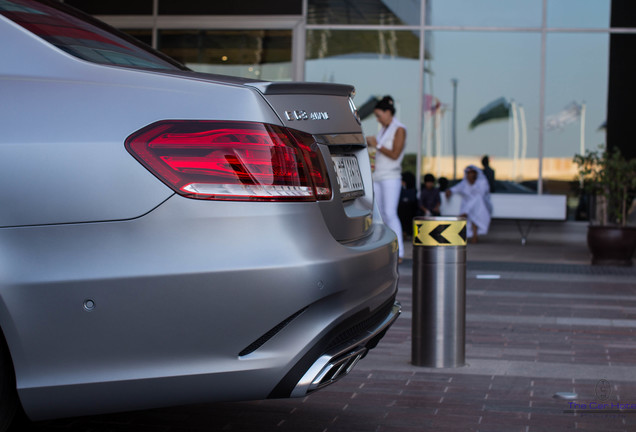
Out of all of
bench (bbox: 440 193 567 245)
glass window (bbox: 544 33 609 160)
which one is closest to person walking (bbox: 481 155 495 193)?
glass window (bbox: 544 33 609 160)

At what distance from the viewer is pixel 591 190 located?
12.3 m

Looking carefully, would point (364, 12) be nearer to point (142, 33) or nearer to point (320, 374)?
point (142, 33)

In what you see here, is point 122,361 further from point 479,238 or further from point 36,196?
point 479,238

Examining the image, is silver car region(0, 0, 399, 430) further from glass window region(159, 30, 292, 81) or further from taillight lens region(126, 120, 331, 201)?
glass window region(159, 30, 292, 81)

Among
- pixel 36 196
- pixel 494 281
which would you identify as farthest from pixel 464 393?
pixel 494 281

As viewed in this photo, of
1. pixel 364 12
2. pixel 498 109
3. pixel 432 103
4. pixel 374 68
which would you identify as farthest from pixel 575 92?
pixel 364 12

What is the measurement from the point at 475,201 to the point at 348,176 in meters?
12.8

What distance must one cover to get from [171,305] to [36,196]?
534 millimetres

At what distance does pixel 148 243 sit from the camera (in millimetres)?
2846

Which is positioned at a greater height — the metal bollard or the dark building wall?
the dark building wall

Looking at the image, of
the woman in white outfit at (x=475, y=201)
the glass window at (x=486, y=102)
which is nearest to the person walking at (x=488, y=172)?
the glass window at (x=486, y=102)

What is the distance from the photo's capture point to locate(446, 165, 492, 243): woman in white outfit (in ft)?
53.0

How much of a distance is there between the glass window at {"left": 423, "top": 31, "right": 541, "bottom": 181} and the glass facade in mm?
20

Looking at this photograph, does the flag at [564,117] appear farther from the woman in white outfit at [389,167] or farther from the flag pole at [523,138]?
the woman in white outfit at [389,167]
